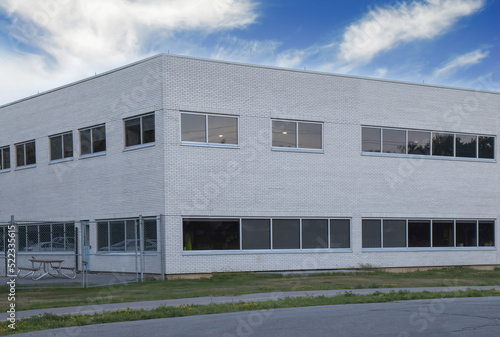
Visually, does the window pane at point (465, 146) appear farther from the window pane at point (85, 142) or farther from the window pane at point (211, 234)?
the window pane at point (85, 142)

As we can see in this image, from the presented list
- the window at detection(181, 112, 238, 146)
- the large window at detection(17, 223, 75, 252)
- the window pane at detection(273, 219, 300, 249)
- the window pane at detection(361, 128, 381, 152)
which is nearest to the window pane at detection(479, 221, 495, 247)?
the window pane at detection(361, 128, 381, 152)

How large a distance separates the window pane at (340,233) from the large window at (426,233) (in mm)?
790

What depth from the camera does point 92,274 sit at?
80.9 ft

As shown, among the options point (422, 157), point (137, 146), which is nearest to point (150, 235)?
point (137, 146)

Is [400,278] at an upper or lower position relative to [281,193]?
lower

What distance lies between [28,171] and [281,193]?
1256 cm

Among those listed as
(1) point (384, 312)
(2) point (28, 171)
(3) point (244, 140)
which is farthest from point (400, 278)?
(2) point (28, 171)

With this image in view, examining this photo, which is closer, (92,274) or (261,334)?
(261,334)

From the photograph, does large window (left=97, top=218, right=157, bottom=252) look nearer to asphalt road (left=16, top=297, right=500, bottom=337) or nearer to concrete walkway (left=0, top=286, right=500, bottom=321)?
concrete walkway (left=0, top=286, right=500, bottom=321)

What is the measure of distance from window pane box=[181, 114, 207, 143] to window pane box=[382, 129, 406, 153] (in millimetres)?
8275

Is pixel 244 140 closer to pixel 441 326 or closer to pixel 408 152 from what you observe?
pixel 408 152

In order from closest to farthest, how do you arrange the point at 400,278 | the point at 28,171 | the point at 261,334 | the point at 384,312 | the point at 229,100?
the point at 261,334, the point at 384,312, the point at 400,278, the point at 229,100, the point at 28,171

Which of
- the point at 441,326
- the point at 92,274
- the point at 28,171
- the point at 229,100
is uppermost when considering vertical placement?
the point at 229,100

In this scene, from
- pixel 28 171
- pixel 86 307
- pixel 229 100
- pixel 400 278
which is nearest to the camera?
pixel 86 307
